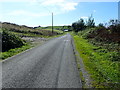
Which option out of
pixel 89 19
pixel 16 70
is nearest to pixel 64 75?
pixel 16 70

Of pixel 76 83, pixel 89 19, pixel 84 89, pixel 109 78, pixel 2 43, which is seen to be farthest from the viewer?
pixel 89 19

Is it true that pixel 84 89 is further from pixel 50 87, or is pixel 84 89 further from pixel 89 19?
pixel 89 19

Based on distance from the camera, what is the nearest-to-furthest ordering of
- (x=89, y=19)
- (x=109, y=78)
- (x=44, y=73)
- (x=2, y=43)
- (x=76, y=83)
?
1. (x=76, y=83)
2. (x=109, y=78)
3. (x=44, y=73)
4. (x=2, y=43)
5. (x=89, y=19)

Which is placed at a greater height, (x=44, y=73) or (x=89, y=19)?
(x=89, y=19)

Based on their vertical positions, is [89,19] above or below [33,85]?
above

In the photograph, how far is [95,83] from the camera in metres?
7.77

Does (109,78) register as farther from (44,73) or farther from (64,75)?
(44,73)

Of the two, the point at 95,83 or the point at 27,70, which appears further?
the point at 27,70

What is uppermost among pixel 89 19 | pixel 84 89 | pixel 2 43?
pixel 89 19

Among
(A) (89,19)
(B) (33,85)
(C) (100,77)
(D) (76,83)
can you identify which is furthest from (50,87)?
(A) (89,19)

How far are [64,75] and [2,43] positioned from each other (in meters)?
11.5

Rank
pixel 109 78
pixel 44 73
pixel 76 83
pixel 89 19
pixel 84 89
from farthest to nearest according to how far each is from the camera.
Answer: pixel 89 19 → pixel 44 73 → pixel 109 78 → pixel 76 83 → pixel 84 89

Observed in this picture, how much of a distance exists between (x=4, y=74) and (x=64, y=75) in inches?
119

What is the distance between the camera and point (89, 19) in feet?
241
